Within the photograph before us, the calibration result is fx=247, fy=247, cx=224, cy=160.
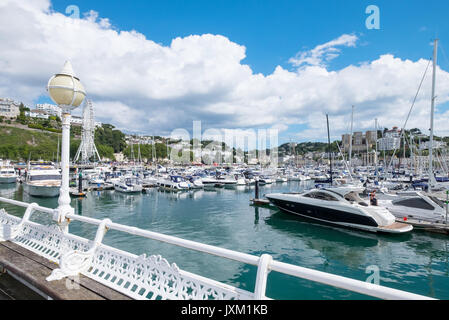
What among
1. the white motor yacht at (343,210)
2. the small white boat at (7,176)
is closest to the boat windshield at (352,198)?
the white motor yacht at (343,210)

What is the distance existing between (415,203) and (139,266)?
2109 centimetres

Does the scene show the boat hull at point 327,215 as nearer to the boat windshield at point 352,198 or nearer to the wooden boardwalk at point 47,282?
the boat windshield at point 352,198

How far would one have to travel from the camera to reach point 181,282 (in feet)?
10.2

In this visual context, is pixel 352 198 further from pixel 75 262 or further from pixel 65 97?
pixel 65 97

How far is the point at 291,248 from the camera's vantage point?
13898 mm

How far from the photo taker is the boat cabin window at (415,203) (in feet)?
57.5

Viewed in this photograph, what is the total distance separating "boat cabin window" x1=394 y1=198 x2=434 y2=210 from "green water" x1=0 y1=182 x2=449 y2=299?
2544 millimetres

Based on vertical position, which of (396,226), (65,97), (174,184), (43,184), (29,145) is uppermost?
(29,145)

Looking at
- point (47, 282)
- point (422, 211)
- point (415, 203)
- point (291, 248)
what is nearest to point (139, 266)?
point (47, 282)

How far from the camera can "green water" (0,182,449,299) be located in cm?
973

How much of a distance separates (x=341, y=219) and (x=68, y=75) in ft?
58.4

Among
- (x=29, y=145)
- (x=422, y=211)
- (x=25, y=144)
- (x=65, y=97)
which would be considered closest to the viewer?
(x=65, y=97)

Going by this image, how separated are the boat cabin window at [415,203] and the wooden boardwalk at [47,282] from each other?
21.2 metres
